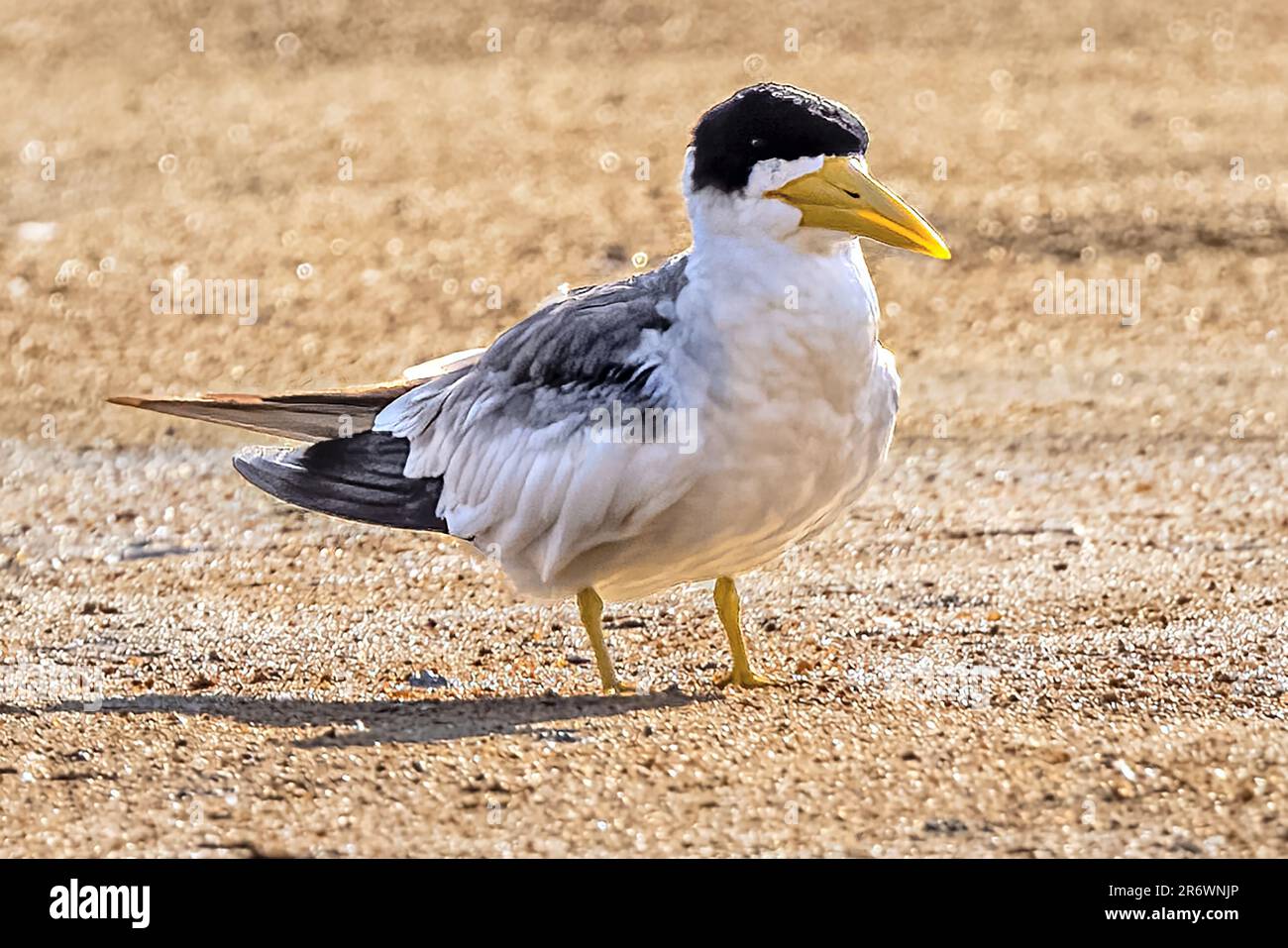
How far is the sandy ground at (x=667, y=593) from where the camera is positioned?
5.54m

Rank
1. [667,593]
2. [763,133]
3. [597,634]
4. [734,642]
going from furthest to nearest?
[667,593], [734,642], [597,634], [763,133]

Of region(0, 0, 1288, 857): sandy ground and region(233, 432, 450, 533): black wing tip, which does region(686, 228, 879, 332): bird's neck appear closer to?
region(0, 0, 1288, 857): sandy ground

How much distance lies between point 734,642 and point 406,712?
1.19 meters

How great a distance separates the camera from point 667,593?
8.60 m

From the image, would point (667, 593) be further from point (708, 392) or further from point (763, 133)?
point (763, 133)

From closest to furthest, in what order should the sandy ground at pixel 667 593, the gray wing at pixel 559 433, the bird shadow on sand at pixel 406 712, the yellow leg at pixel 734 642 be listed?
1. the sandy ground at pixel 667 593
2. the bird shadow on sand at pixel 406 712
3. the gray wing at pixel 559 433
4. the yellow leg at pixel 734 642

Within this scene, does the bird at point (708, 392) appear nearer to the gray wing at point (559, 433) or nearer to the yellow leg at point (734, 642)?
the gray wing at point (559, 433)

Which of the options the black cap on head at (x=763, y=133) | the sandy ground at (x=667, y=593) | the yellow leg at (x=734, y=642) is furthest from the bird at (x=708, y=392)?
the sandy ground at (x=667, y=593)

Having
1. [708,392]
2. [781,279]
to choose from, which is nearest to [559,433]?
[708,392]

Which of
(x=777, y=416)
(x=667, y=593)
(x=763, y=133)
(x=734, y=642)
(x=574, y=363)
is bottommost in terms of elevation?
(x=667, y=593)

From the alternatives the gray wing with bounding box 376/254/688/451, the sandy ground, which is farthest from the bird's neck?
the sandy ground

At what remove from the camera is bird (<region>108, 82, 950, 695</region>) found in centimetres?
612

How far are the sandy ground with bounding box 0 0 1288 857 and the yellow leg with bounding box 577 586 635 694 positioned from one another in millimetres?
145

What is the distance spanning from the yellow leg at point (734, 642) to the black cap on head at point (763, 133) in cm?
147
